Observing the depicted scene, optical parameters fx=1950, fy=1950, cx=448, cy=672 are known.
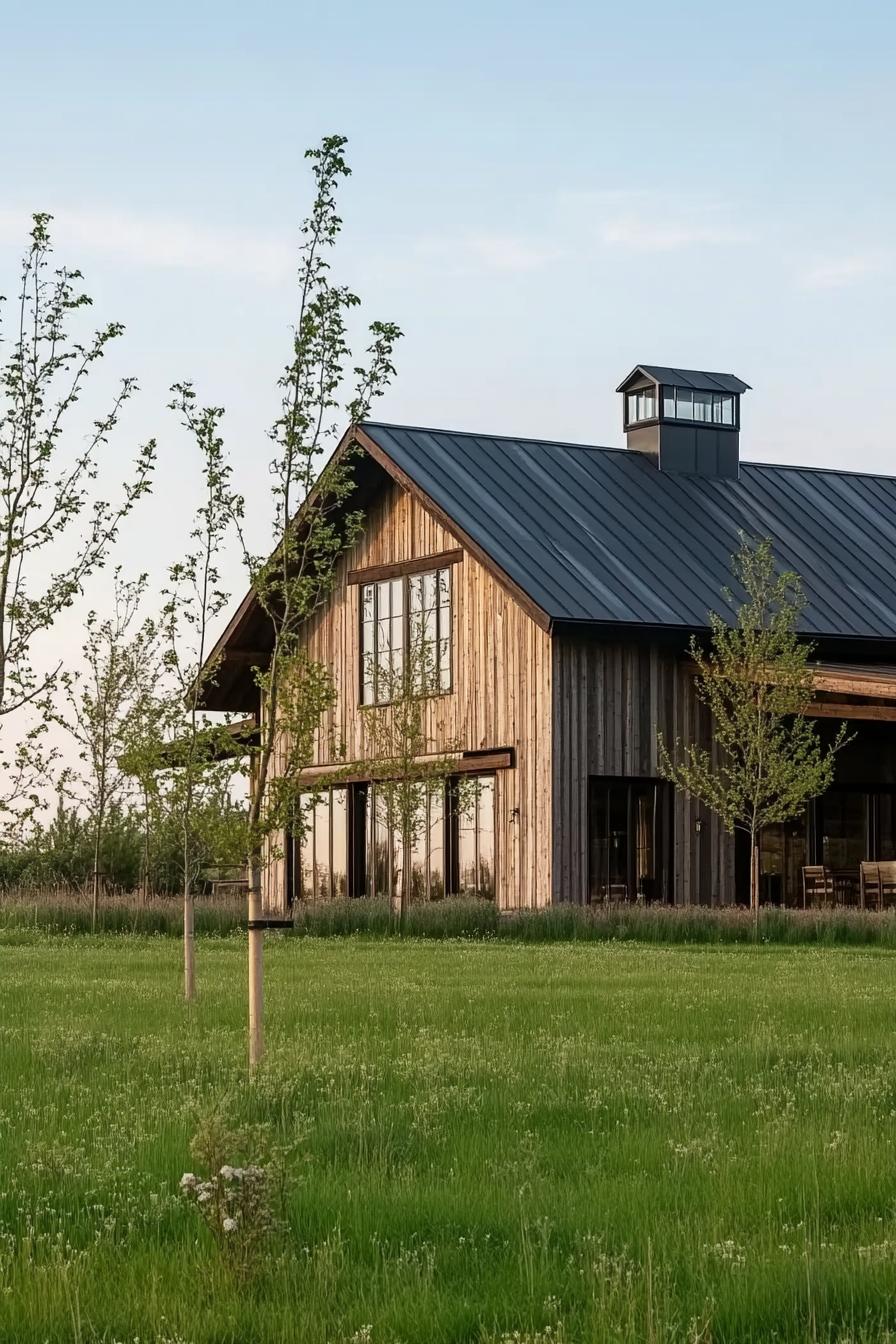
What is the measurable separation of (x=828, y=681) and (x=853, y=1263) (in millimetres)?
24932

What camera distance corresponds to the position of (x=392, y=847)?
36781 millimetres

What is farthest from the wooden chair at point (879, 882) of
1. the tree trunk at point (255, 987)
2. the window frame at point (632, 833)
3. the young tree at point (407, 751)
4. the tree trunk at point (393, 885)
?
the tree trunk at point (255, 987)

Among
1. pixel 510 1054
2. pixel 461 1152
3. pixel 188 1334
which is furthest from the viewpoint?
pixel 510 1054

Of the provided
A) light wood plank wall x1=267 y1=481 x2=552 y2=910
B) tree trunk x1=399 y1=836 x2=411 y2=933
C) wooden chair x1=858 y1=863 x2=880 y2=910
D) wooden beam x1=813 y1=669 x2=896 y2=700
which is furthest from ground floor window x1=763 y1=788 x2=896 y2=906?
tree trunk x1=399 y1=836 x2=411 y2=933

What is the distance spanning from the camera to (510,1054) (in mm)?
11812

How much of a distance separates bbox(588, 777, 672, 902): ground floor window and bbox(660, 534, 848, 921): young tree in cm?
69

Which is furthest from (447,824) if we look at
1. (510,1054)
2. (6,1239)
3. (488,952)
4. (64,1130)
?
(6,1239)

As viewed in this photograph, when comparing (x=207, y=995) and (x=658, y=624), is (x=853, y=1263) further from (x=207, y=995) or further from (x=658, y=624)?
(x=658, y=624)

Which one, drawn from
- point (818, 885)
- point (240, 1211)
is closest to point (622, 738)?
point (818, 885)

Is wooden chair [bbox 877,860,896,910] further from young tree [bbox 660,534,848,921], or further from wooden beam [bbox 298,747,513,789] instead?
wooden beam [bbox 298,747,513,789]

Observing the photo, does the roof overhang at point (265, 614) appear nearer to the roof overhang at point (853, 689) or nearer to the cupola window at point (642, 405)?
the roof overhang at point (853, 689)

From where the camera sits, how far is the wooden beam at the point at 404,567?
35.8 m

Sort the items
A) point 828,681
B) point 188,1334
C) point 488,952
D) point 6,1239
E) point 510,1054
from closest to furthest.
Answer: point 188,1334 < point 6,1239 < point 510,1054 < point 488,952 < point 828,681

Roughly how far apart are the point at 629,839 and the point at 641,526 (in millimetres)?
6381
